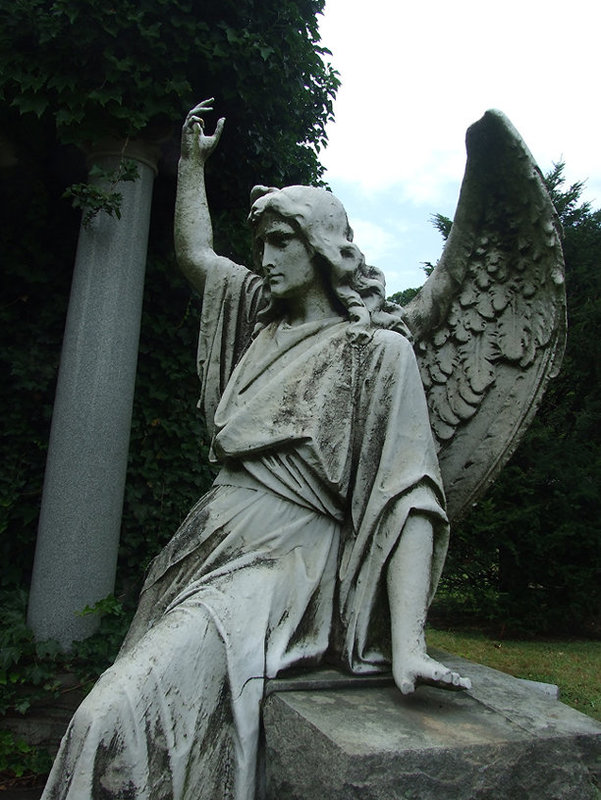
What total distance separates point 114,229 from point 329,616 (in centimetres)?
322

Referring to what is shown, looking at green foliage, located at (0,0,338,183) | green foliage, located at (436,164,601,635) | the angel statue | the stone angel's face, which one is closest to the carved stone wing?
the angel statue

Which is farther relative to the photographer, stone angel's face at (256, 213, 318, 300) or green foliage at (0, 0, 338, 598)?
green foliage at (0, 0, 338, 598)

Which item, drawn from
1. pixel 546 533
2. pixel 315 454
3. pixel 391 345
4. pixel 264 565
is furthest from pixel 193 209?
pixel 546 533

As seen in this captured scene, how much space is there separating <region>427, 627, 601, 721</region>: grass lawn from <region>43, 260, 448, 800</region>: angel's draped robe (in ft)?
12.6

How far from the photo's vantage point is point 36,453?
459cm

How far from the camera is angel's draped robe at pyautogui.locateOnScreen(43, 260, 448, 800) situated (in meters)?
1.49

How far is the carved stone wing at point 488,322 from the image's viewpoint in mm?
→ 2227

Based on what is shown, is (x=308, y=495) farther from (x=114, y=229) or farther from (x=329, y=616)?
(x=114, y=229)

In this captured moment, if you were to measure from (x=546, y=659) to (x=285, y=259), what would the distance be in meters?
6.02

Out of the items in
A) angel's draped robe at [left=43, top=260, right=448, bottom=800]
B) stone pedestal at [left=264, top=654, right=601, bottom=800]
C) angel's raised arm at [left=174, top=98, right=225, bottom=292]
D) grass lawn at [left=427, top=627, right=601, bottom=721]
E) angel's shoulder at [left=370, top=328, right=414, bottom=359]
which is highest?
angel's raised arm at [left=174, top=98, right=225, bottom=292]

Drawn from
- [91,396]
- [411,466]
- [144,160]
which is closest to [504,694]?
[411,466]

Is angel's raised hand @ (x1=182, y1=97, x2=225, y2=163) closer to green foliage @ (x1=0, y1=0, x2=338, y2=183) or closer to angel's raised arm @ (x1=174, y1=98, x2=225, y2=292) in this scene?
angel's raised arm @ (x1=174, y1=98, x2=225, y2=292)

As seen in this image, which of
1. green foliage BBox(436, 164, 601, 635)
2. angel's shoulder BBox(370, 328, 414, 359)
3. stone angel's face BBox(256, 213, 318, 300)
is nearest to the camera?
angel's shoulder BBox(370, 328, 414, 359)

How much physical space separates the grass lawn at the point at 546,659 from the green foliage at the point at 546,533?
0.41m
